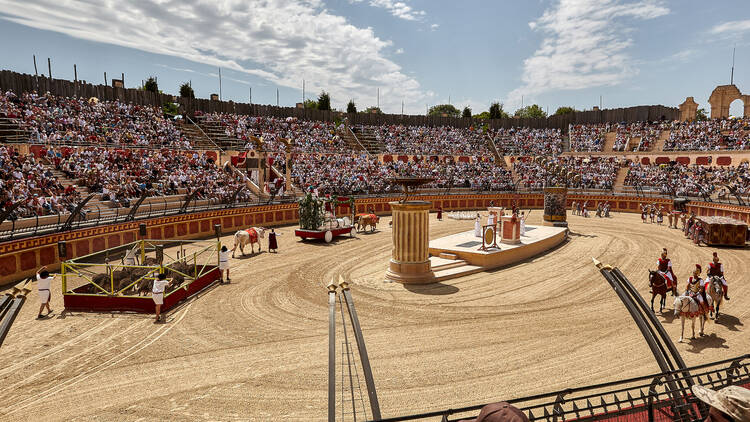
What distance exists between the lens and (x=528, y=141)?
62312 mm

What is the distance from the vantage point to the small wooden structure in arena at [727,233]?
22828mm

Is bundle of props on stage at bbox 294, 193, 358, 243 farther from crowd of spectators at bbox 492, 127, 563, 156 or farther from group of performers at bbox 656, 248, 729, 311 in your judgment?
crowd of spectators at bbox 492, 127, 563, 156

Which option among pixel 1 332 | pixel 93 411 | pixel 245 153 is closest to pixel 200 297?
pixel 93 411

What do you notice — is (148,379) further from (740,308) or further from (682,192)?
(682,192)

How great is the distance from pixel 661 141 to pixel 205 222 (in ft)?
177

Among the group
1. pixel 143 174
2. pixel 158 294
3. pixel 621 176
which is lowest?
pixel 158 294

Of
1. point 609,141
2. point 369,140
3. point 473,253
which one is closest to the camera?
point 473,253

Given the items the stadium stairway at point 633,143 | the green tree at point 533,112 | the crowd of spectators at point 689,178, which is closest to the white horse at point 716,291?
the crowd of spectators at point 689,178

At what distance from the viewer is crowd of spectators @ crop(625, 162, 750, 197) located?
36438mm

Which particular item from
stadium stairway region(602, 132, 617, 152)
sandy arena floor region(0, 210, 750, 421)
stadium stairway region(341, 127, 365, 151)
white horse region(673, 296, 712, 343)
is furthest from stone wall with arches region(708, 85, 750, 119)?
white horse region(673, 296, 712, 343)

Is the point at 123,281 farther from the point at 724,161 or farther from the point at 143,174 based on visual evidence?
the point at 724,161

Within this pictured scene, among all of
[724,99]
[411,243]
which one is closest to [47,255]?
[411,243]

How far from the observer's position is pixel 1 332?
4316 mm

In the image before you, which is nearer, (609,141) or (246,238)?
(246,238)
